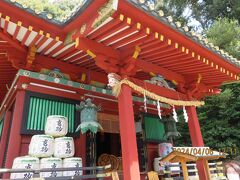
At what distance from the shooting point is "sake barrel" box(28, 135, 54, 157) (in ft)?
15.9

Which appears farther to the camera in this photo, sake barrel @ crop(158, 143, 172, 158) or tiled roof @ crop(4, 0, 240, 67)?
sake barrel @ crop(158, 143, 172, 158)

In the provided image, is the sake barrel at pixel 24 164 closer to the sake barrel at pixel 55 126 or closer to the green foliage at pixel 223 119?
the sake barrel at pixel 55 126

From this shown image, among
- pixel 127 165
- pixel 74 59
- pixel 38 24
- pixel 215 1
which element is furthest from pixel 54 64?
pixel 215 1

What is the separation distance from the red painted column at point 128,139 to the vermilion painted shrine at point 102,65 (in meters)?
0.02

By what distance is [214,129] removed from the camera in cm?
1342

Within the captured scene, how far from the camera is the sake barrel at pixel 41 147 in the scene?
15.9ft

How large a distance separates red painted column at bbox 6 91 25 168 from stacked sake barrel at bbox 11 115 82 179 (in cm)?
39

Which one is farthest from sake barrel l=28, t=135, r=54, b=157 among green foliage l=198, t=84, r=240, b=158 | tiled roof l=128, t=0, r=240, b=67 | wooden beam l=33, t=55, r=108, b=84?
green foliage l=198, t=84, r=240, b=158

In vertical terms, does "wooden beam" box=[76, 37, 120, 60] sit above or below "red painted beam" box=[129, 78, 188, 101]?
above

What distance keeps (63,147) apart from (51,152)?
266mm

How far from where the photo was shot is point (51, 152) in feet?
16.3

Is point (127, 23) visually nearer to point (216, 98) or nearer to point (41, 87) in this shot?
point (41, 87)

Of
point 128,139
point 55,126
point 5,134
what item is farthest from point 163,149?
point 5,134

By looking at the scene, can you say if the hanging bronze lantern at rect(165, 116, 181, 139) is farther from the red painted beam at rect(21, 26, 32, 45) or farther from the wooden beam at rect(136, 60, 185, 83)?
the red painted beam at rect(21, 26, 32, 45)
